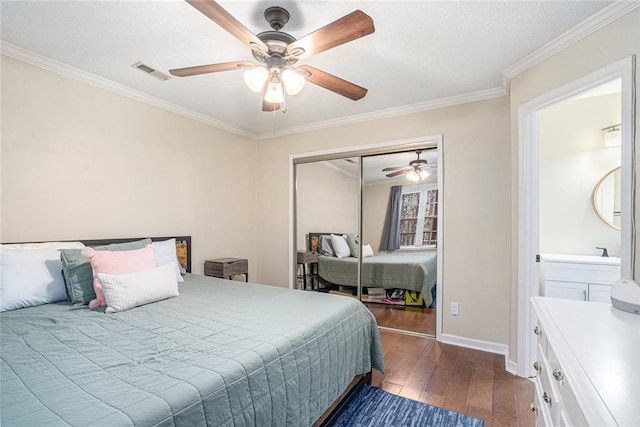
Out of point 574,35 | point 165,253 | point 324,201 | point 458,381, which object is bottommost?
point 458,381

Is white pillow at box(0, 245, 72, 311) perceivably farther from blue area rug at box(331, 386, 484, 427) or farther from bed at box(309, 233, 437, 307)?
bed at box(309, 233, 437, 307)

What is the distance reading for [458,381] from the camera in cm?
229

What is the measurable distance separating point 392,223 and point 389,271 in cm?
58

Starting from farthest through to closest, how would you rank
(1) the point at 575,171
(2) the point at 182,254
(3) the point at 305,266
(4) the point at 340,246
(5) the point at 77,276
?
(3) the point at 305,266, (4) the point at 340,246, (2) the point at 182,254, (1) the point at 575,171, (5) the point at 77,276

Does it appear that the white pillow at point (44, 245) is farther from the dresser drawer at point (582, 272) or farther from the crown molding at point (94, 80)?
the dresser drawer at point (582, 272)

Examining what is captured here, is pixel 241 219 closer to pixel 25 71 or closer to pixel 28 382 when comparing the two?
pixel 25 71

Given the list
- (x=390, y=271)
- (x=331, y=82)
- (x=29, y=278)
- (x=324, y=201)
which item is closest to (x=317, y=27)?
(x=331, y=82)

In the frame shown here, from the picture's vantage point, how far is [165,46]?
213 cm

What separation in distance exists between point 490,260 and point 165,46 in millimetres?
3266

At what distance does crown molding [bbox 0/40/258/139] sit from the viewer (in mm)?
2163

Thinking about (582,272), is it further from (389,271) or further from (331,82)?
(331,82)

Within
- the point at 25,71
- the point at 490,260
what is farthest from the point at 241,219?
the point at 490,260

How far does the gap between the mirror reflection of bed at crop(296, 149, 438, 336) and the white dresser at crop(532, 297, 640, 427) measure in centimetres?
201

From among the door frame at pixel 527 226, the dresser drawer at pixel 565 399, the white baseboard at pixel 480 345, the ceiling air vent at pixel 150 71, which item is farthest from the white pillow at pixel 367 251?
the ceiling air vent at pixel 150 71
